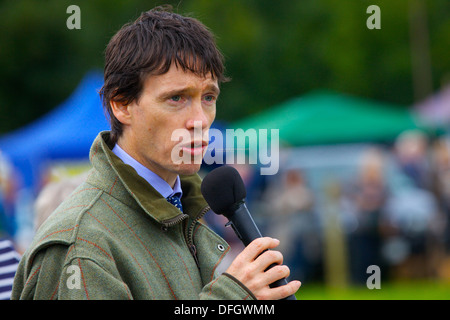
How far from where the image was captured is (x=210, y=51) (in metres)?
2.62

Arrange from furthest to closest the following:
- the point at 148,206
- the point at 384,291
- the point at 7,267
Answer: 1. the point at 384,291
2. the point at 7,267
3. the point at 148,206

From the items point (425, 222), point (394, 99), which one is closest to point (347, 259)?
point (425, 222)

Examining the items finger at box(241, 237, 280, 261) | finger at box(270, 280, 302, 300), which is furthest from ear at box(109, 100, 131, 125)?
finger at box(270, 280, 302, 300)

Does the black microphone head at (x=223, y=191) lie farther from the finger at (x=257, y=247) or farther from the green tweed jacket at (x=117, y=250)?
the finger at (x=257, y=247)

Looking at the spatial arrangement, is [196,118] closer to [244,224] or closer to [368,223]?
[244,224]

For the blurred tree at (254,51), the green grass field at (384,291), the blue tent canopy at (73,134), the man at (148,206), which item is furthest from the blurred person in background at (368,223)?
the blurred tree at (254,51)

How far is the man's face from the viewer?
97.5 inches

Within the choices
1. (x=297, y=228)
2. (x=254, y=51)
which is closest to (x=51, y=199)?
(x=297, y=228)

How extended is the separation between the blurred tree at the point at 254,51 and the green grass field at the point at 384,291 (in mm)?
14994

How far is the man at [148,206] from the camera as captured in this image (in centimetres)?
214

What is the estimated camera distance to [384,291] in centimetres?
1138

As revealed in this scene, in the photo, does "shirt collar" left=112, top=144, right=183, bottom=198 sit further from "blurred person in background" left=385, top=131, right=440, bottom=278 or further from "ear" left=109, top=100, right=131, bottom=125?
"blurred person in background" left=385, top=131, right=440, bottom=278

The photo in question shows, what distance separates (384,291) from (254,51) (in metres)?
20.9
